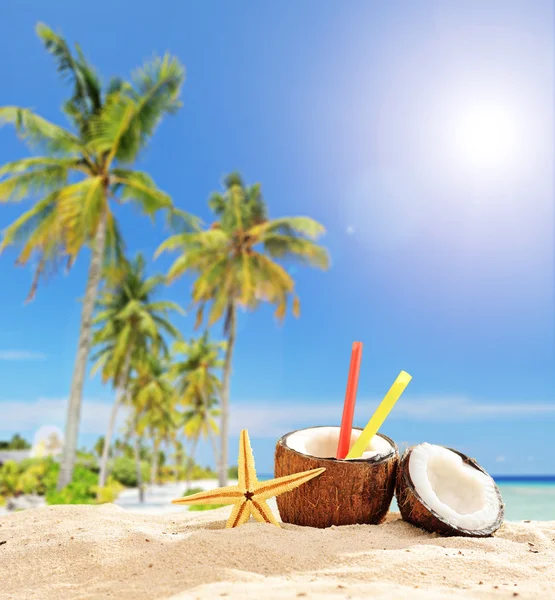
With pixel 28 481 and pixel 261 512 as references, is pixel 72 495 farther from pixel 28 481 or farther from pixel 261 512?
pixel 261 512

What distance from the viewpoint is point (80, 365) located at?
1625 cm

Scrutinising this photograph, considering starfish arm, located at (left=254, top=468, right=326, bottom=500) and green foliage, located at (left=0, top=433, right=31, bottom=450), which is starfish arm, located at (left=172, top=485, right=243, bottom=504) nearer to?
starfish arm, located at (left=254, top=468, right=326, bottom=500)

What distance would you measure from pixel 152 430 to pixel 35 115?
3147 cm

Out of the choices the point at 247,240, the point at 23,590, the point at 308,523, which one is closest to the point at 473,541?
the point at 308,523

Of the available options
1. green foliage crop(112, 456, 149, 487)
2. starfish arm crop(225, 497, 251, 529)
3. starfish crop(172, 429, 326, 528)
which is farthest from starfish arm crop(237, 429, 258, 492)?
green foliage crop(112, 456, 149, 487)

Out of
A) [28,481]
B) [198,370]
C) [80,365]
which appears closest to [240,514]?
[80,365]

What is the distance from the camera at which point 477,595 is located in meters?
2.76

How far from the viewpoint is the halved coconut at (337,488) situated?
175 inches

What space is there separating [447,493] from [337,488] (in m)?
1.18

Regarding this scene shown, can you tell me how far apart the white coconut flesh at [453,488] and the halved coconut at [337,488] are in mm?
251

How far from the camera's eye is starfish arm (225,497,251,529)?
4410 millimetres

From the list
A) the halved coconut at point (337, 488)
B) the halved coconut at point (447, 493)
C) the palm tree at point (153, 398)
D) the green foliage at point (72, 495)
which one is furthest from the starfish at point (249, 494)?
the palm tree at point (153, 398)

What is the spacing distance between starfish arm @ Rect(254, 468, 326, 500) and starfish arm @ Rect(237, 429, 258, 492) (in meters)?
0.07

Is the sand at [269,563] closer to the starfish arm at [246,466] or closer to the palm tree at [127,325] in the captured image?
the starfish arm at [246,466]
